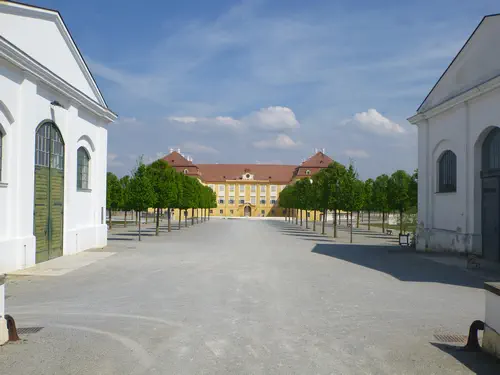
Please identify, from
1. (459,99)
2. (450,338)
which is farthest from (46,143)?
(459,99)

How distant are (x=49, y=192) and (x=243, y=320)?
42.0 ft

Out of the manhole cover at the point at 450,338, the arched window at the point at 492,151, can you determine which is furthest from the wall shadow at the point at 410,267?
the manhole cover at the point at 450,338

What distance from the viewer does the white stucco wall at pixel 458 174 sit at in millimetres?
20906

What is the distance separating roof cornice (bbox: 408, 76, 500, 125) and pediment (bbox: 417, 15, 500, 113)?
283 millimetres

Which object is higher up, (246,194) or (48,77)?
(48,77)

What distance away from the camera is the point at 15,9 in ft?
56.4

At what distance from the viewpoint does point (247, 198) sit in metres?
113

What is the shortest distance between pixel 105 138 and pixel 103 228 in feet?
15.5

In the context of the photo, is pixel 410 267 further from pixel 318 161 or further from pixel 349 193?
pixel 318 161

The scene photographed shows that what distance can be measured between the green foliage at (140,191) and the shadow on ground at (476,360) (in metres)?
25.9

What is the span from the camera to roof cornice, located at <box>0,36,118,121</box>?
14820mm

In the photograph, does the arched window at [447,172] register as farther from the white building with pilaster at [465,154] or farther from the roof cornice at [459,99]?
the roof cornice at [459,99]

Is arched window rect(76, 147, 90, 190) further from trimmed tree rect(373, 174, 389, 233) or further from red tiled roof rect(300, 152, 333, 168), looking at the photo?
red tiled roof rect(300, 152, 333, 168)

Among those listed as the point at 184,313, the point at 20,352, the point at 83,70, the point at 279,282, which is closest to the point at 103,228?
the point at 83,70
